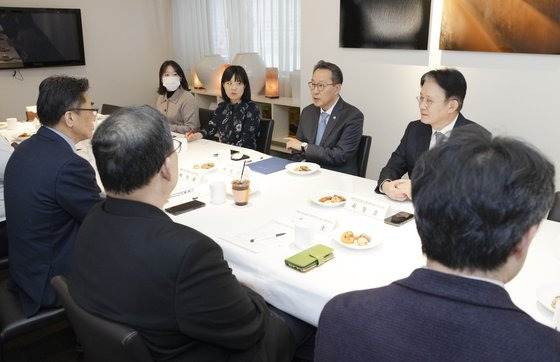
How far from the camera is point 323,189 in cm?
236

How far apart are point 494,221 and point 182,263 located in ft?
2.21

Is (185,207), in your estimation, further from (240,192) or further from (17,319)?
(17,319)

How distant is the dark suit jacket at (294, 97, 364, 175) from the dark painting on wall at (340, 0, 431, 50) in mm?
1027

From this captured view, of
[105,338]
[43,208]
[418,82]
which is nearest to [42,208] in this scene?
[43,208]

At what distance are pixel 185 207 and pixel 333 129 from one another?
135 cm

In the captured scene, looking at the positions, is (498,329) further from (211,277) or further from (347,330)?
(211,277)

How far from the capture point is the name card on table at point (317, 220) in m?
1.85

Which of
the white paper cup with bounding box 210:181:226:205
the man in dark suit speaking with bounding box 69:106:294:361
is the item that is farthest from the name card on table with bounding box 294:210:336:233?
the man in dark suit speaking with bounding box 69:106:294:361

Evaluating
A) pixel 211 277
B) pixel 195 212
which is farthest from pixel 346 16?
pixel 211 277

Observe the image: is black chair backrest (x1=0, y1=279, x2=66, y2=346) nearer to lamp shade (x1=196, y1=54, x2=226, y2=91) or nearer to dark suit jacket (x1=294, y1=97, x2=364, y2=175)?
dark suit jacket (x1=294, y1=97, x2=364, y2=175)

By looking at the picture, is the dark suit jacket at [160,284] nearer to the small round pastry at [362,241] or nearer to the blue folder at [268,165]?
the small round pastry at [362,241]

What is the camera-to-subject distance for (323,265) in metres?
1.58

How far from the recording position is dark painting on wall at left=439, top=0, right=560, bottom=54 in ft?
9.86

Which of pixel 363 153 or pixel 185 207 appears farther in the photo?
pixel 363 153
